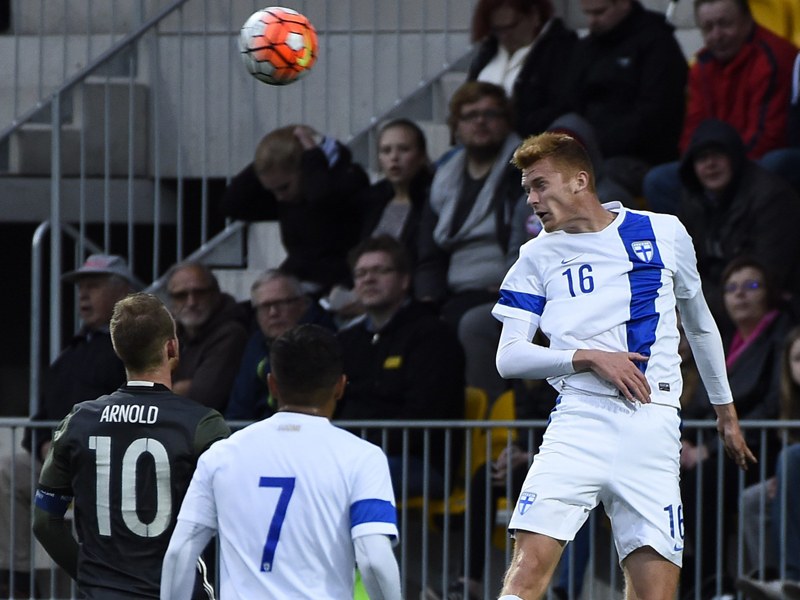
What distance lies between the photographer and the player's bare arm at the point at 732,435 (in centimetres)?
673

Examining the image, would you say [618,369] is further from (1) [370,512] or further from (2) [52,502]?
(2) [52,502]

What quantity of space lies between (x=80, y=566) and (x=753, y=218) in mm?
5180

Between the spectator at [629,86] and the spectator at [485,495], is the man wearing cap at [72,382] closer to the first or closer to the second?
the spectator at [485,495]

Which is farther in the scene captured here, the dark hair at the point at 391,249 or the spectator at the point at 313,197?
the spectator at the point at 313,197

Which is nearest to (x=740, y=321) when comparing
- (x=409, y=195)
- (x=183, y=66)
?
(x=409, y=195)

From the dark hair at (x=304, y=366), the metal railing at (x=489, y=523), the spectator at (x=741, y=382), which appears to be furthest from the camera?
the spectator at (x=741, y=382)

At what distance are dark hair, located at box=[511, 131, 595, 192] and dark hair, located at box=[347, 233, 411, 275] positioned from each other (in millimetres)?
3592

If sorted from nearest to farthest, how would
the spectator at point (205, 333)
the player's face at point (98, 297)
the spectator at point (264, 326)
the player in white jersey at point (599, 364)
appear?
the player in white jersey at point (599, 364), the spectator at point (264, 326), the spectator at point (205, 333), the player's face at point (98, 297)

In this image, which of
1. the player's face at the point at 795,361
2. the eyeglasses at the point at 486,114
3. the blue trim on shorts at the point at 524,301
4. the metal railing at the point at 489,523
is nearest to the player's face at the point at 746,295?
the player's face at the point at 795,361

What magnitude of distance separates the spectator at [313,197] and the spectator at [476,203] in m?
0.76

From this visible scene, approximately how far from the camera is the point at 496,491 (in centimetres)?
981

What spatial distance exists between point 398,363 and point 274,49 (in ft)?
6.17

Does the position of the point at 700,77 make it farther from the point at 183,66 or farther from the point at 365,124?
the point at 183,66

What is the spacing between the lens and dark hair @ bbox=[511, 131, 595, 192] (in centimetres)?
668
